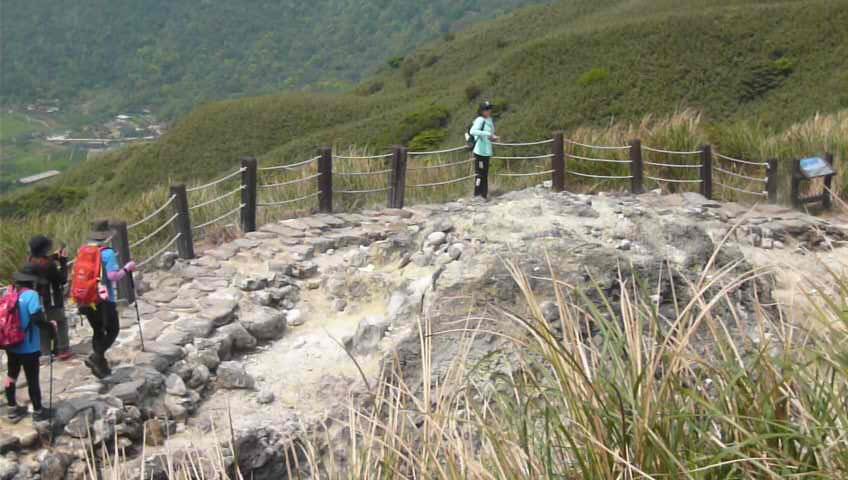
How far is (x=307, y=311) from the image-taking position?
8164 millimetres

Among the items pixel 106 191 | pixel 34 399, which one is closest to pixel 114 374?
pixel 34 399

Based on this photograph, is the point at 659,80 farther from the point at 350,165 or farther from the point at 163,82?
the point at 163,82

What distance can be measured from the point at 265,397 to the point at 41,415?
1.53 metres

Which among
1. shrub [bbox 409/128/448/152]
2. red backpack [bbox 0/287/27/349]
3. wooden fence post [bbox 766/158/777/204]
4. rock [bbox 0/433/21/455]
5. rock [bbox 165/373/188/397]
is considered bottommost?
shrub [bbox 409/128/448/152]

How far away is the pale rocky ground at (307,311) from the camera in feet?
19.1

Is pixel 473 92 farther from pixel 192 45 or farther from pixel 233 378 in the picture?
pixel 192 45

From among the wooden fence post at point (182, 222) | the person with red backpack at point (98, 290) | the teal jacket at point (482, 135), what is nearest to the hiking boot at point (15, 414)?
the person with red backpack at point (98, 290)

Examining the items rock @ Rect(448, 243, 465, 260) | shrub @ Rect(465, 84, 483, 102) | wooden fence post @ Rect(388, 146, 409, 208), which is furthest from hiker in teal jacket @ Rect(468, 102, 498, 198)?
shrub @ Rect(465, 84, 483, 102)

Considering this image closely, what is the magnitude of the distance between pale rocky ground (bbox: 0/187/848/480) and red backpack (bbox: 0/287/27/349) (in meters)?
0.57

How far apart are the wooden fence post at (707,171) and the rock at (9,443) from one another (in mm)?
9339

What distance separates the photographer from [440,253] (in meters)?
8.34

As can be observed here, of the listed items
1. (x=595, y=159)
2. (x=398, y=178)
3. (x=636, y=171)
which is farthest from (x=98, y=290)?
(x=636, y=171)

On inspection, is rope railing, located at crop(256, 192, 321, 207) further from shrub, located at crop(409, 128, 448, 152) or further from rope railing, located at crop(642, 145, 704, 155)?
shrub, located at crop(409, 128, 448, 152)

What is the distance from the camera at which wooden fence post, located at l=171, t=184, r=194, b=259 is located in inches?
344
